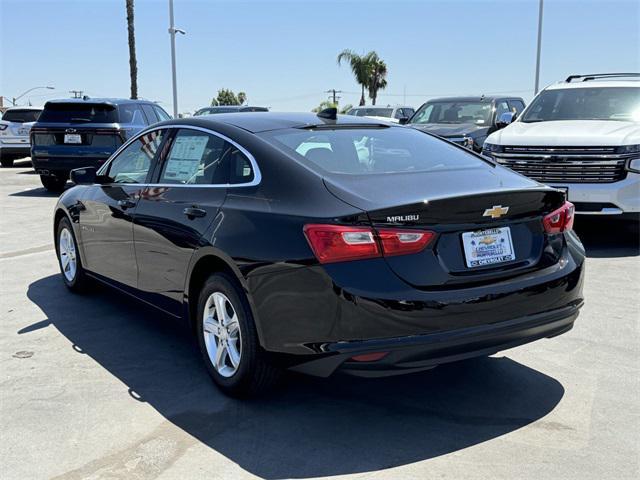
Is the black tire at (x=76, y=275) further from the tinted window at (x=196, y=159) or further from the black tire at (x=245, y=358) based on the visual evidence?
the black tire at (x=245, y=358)

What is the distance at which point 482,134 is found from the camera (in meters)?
12.3

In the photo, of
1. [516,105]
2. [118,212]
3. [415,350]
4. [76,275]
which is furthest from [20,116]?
[415,350]

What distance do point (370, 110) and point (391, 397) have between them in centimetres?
1745

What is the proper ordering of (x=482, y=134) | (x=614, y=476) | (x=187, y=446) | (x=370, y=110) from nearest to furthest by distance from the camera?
(x=614, y=476), (x=187, y=446), (x=482, y=134), (x=370, y=110)

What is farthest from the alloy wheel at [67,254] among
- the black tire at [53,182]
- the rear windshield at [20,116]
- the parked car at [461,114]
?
the rear windshield at [20,116]

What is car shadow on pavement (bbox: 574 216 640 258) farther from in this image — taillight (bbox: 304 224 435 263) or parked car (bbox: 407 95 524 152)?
taillight (bbox: 304 224 435 263)

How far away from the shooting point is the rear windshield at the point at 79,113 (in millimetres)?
12742

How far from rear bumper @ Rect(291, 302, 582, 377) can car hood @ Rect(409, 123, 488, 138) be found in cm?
874

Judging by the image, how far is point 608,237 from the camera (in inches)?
345

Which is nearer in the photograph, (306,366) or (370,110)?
(306,366)

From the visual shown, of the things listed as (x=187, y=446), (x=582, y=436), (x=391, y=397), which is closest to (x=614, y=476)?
(x=582, y=436)

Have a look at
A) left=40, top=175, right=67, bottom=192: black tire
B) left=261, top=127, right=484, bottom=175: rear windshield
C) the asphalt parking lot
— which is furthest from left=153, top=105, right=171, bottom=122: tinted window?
left=261, top=127, right=484, bottom=175: rear windshield

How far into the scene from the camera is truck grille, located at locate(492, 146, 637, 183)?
7566 millimetres

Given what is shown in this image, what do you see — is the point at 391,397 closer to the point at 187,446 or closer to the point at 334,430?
the point at 334,430
